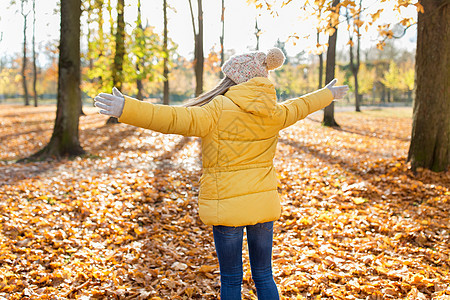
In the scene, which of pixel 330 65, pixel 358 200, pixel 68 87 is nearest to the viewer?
pixel 358 200

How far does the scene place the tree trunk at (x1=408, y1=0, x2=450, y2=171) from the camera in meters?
5.75

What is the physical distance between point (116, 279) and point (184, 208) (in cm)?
212

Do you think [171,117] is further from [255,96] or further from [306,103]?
[306,103]

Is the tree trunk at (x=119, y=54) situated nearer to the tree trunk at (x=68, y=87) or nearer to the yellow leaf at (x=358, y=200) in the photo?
the tree trunk at (x=68, y=87)

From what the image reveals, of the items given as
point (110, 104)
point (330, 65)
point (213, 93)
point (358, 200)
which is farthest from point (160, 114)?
point (330, 65)

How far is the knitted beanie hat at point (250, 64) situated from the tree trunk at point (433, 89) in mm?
5090

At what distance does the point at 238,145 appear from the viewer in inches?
79.6

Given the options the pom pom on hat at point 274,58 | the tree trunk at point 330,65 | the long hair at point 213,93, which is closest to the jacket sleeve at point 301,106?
the pom pom on hat at point 274,58

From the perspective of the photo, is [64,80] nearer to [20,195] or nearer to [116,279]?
[20,195]

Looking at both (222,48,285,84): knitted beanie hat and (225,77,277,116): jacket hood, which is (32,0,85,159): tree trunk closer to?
(222,48,285,84): knitted beanie hat

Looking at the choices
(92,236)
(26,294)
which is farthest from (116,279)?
(92,236)

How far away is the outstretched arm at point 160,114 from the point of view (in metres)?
1.72

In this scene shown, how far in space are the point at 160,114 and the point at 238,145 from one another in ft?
1.71

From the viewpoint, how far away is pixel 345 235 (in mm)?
4406
